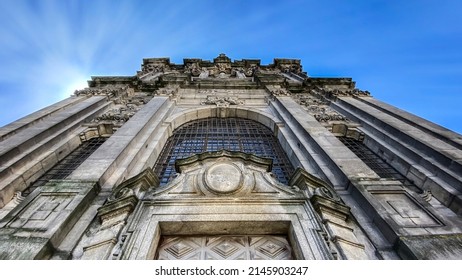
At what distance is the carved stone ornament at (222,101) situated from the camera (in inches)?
512

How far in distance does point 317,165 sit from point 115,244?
17.6 feet

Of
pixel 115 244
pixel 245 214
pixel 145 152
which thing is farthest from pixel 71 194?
pixel 245 214

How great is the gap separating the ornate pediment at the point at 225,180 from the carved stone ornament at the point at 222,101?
6965 mm

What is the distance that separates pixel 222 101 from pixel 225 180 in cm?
822

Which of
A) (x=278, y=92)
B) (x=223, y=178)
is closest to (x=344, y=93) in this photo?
(x=278, y=92)

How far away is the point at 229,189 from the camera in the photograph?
208 inches

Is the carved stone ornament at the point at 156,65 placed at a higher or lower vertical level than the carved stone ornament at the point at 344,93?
higher

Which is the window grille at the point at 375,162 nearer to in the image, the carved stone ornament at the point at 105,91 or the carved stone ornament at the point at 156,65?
the carved stone ornament at the point at 105,91

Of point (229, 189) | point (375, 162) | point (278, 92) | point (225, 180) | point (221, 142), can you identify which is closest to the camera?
point (229, 189)

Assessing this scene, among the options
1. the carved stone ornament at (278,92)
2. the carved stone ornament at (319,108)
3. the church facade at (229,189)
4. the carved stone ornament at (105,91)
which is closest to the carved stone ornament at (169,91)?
the church facade at (229,189)

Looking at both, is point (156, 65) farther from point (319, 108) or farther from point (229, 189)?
point (229, 189)

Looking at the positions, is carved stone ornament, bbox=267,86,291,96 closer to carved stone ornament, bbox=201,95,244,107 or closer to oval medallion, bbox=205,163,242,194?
carved stone ornament, bbox=201,95,244,107

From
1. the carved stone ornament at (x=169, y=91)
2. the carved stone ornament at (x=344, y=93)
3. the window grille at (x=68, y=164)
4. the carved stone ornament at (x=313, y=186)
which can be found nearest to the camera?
the carved stone ornament at (x=313, y=186)
